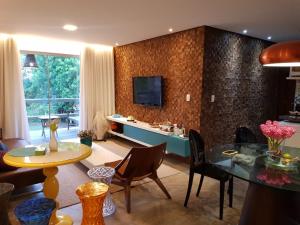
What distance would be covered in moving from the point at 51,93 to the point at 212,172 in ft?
16.3

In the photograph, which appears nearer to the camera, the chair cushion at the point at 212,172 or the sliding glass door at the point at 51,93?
the chair cushion at the point at 212,172

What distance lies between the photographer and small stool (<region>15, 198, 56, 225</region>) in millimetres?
1151

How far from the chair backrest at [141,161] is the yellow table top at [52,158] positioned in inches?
19.5

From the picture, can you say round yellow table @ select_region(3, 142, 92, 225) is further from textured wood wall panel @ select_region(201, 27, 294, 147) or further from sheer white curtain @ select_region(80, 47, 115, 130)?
sheer white curtain @ select_region(80, 47, 115, 130)

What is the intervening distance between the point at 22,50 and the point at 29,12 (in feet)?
7.55

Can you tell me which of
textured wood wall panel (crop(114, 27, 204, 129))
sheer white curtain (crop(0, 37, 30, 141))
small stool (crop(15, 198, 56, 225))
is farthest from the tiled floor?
sheer white curtain (crop(0, 37, 30, 141))

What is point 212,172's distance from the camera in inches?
106

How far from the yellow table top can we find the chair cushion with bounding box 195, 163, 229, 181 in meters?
1.37

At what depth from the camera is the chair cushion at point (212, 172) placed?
2.58 meters

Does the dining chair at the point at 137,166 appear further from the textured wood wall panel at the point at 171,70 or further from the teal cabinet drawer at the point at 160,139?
the textured wood wall panel at the point at 171,70

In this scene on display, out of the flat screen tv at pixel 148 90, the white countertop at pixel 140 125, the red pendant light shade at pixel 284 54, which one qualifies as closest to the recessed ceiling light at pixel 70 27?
the flat screen tv at pixel 148 90

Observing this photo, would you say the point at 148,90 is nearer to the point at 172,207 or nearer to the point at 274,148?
the point at 172,207

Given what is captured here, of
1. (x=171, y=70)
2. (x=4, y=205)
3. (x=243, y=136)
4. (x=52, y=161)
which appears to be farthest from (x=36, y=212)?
(x=171, y=70)

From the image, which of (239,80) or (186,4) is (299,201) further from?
(239,80)
